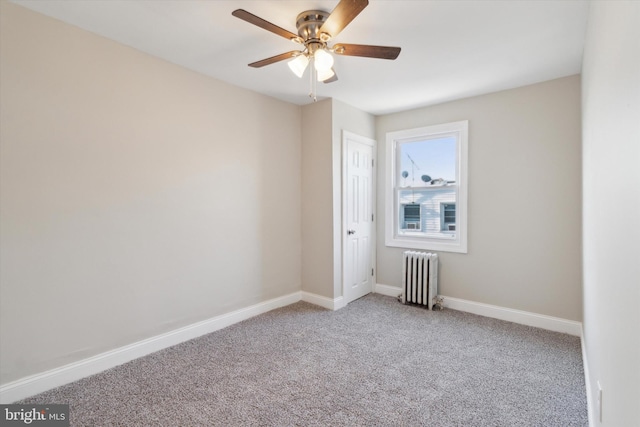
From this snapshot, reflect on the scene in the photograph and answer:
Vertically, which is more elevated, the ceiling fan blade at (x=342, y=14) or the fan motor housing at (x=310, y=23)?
the fan motor housing at (x=310, y=23)

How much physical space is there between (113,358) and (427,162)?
12.9 feet

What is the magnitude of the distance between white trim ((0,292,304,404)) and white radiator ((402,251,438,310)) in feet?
5.83

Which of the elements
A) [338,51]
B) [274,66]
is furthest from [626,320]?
[274,66]

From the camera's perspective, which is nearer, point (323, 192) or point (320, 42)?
point (320, 42)

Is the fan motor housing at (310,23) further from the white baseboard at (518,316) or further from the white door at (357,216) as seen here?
the white baseboard at (518,316)

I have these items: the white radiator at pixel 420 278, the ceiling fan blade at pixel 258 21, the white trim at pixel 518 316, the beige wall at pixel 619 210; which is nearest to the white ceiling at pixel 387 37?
the ceiling fan blade at pixel 258 21

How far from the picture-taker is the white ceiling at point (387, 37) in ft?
6.68

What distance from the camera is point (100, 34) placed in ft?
7.86

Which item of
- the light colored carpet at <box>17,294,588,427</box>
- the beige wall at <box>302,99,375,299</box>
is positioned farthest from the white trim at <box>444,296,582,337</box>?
the beige wall at <box>302,99,375,299</box>

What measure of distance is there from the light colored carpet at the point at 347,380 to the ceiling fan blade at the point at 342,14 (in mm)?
2364

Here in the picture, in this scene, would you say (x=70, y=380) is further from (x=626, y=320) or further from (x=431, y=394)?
(x=626, y=320)

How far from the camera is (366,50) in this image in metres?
2.05

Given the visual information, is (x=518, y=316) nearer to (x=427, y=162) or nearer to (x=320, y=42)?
(x=427, y=162)

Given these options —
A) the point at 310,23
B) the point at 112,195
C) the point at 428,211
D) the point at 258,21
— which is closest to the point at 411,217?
the point at 428,211
